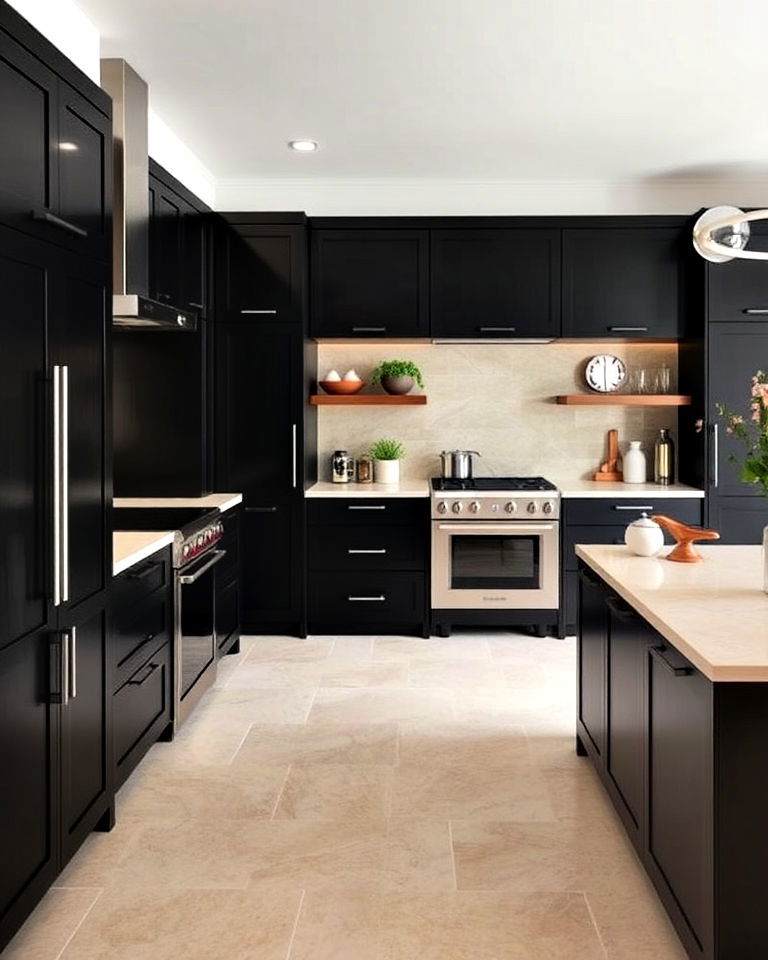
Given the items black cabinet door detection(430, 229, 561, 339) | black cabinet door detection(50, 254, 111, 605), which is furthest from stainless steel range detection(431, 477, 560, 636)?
black cabinet door detection(50, 254, 111, 605)

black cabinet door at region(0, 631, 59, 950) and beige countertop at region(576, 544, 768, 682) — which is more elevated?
beige countertop at region(576, 544, 768, 682)

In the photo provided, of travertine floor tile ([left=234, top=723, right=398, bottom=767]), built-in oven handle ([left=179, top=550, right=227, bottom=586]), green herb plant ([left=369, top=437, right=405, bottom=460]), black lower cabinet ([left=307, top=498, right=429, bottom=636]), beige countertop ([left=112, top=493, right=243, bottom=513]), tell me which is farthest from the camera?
green herb plant ([left=369, top=437, right=405, bottom=460])

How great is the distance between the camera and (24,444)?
2.25m

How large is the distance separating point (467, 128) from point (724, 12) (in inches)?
61.6

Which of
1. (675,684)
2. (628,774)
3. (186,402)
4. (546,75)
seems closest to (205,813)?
(628,774)

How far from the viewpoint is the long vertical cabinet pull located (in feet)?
7.93

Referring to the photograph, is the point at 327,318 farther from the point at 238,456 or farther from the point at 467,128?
the point at 467,128

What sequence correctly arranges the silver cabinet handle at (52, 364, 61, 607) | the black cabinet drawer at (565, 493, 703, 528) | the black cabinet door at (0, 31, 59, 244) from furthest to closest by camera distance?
the black cabinet drawer at (565, 493, 703, 528) < the silver cabinet handle at (52, 364, 61, 607) < the black cabinet door at (0, 31, 59, 244)

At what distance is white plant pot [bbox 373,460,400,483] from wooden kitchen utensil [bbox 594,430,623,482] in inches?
52.8

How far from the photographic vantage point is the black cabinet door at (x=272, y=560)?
5434 mm

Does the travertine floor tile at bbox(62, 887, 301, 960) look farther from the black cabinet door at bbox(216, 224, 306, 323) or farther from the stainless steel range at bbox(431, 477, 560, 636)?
the black cabinet door at bbox(216, 224, 306, 323)

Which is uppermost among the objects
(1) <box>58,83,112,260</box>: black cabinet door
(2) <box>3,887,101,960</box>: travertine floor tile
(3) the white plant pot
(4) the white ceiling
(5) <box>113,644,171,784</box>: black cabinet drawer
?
(4) the white ceiling

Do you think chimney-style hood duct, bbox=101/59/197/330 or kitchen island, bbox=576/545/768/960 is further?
chimney-style hood duct, bbox=101/59/197/330

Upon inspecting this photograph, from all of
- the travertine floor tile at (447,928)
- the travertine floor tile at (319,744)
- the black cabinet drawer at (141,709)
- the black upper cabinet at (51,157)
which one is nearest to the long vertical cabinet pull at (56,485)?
the black upper cabinet at (51,157)
